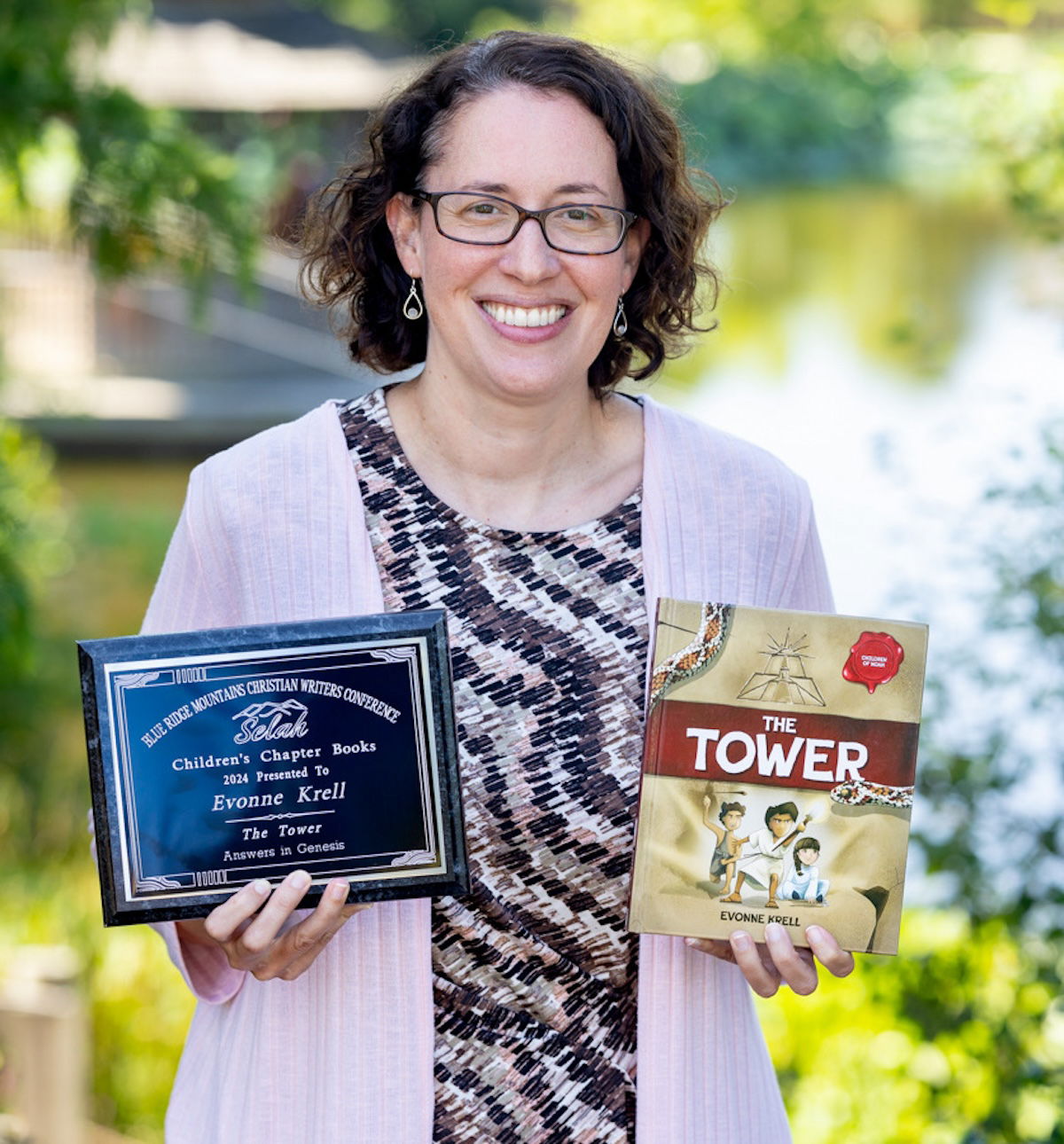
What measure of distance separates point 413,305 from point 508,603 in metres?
0.45

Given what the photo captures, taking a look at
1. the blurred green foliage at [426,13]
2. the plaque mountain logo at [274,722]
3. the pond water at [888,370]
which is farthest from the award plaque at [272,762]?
the blurred green foliage at [426,13]

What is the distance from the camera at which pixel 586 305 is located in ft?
6.14

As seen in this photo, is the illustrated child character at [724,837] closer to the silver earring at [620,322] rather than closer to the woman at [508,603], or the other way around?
the woman at [508,603]

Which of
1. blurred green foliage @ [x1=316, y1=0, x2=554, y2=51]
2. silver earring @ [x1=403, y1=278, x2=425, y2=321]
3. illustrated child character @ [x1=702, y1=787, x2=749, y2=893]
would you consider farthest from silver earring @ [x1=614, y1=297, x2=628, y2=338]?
blurred green foliage @ [x1=316, y1=0, x2=554, y2=51]

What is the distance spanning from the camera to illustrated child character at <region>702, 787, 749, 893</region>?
5.70 ft

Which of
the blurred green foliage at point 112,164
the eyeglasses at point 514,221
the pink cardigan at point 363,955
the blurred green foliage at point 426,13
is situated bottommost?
the pink cardigan at point 363,955

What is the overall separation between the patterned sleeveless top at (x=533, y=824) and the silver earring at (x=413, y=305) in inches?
11.1

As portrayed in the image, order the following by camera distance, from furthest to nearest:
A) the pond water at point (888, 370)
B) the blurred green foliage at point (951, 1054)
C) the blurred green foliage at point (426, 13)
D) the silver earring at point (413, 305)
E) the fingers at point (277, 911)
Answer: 1. the blurred green foliage at point (426, 13)
2. the pond water at point (888, 370)
3. the blurred green foliage at point (951, 1054)
4. the silver earring at point (413, 305)
5. the fingers at point (277, 911)

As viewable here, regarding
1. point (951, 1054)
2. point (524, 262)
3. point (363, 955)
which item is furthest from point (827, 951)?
point (951, 1054)

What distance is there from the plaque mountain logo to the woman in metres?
0.21

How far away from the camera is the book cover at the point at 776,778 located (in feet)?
5.68

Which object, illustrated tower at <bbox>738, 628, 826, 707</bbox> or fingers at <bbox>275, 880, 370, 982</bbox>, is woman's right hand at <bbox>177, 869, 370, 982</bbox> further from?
illustrated tower at <bbox>738, 628, 826, 707</bbox>

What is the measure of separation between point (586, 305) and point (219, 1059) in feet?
3.25

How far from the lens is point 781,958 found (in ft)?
5.65
